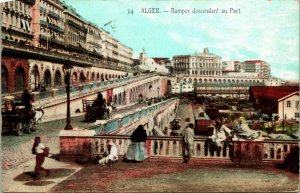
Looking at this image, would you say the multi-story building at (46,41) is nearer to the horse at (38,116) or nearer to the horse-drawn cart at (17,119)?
the horse at (38,116)

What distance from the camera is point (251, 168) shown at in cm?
1005

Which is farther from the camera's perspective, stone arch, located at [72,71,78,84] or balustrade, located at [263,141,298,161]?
stone arch, located at [72,71,78,84]

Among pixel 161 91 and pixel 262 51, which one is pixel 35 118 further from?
pixel 161 91

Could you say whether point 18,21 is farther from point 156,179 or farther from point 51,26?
point 156,179

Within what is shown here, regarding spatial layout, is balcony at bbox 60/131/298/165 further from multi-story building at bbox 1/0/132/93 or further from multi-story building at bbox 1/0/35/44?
multi-story building at bbox 1/0/35/44

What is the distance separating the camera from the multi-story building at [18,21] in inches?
941

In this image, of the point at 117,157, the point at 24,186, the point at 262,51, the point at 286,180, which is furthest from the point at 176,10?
the point at 24,186

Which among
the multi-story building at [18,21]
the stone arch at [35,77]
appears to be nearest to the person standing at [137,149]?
the stone arch at [35,77]

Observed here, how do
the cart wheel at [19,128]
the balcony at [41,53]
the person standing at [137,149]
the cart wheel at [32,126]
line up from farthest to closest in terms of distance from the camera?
the balcony at [41,53] → the cart wheel at [32,126] → the cart wheel at [19,128] → the person standing at [137,149]

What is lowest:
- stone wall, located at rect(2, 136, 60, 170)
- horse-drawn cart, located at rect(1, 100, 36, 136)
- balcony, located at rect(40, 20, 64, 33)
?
stone wall, located at rect(2, 136, 60, 170)

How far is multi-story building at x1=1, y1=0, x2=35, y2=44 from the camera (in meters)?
23.9

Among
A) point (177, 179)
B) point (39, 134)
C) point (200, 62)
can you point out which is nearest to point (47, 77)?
point (200, 62)

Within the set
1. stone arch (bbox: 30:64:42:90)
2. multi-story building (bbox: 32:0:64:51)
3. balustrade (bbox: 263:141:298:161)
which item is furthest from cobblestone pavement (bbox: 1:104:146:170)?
multi-story building (bbox: 32:0:64:51)

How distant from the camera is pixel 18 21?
83.5 ft
